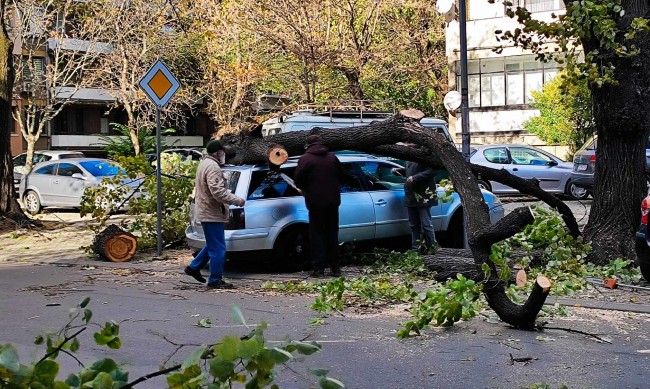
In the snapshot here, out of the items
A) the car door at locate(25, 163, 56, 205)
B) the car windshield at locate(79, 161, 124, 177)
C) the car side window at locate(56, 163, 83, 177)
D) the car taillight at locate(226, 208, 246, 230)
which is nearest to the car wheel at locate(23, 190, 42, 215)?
the car door at locate(25, 163, 56, 205)

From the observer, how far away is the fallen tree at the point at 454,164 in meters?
7.92

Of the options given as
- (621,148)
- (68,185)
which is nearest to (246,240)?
(621,148)

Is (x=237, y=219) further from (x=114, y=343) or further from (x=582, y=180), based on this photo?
(x=582, y=180)

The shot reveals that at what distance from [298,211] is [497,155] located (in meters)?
13.3

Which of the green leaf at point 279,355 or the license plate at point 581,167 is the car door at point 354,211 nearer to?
the green leaf at point 279,355

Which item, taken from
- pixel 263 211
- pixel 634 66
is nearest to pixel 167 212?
pixel 263 211

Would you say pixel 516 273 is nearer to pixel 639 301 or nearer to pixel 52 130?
pixel 639 301

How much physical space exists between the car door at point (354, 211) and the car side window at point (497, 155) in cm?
1198

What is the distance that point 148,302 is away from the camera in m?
9.48

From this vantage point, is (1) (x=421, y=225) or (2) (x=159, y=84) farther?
(2) (x=159, y=84)

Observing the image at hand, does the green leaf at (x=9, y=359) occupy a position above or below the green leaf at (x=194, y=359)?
above

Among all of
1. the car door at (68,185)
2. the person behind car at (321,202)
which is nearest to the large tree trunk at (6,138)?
the car door at (68,185)

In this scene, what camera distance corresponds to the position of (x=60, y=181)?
22984 mm

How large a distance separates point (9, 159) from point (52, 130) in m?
34.4
